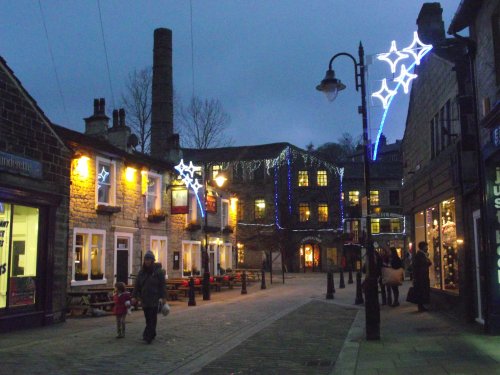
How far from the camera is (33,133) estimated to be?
45.8 ft

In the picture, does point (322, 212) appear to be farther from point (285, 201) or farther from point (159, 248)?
point (159, 248)

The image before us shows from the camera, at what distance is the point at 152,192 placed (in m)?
26.4

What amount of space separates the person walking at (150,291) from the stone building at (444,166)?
634 centimetres

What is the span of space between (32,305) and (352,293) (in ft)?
48.1

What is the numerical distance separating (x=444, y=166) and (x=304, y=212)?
1558 inches

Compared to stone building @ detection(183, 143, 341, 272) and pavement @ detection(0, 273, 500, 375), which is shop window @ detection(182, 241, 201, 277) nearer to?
pavement @ detection(0, 273, 500, 375)

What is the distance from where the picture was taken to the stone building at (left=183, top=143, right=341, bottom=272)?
51.5 m

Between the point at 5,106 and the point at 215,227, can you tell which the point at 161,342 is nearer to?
the point at 5,106

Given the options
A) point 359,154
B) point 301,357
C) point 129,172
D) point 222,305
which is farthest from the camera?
point 359,154

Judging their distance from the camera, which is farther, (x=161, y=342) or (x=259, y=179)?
(x=259, y=179)

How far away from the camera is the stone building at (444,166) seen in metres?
11.9

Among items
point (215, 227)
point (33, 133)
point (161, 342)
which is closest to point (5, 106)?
point (33, 133)

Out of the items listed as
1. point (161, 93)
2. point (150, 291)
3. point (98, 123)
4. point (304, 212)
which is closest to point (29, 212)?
point (150, 291)

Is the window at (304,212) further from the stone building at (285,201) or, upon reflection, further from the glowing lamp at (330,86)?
the glowing lamp at (330,86)
